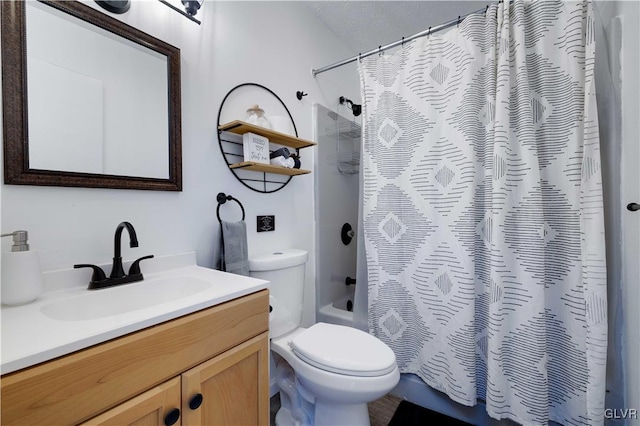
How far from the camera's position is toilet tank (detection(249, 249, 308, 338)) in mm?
1352

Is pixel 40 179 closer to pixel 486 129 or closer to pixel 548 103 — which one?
pixel 486 129

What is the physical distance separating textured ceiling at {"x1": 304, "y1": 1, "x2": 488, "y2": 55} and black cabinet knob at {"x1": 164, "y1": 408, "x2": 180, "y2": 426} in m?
2.26

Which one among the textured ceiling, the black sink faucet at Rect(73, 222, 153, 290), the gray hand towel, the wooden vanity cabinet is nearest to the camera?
the wooden vanity cabinet

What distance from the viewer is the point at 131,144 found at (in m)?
1.06

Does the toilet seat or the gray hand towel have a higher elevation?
the gray hand towel

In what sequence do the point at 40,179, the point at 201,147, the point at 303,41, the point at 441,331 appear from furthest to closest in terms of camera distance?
the point at 303,41 → the point at 441,331 → the point at 201,147 → the point at 40,179

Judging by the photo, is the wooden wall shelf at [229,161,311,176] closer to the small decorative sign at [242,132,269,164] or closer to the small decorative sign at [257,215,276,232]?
the small decorative sign at [242,132,269,164]

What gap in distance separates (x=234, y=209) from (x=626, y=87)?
5.65ft

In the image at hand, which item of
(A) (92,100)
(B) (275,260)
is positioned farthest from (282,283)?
(A) (92,100)

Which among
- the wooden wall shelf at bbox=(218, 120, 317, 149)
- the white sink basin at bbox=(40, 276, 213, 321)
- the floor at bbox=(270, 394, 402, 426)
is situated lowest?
the floor at bbox=(270, 394, 402, 426)

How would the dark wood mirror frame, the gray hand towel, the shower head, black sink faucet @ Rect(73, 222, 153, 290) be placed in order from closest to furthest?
the dark wood mirror frame
black sink faucet @ Rect(73, 222, 153, 290)
the gray hand towel
the shower head

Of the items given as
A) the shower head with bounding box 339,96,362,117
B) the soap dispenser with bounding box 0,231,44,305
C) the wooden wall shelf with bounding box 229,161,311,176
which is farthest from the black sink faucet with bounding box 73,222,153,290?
the shower head with bounding box 339,96,362,117

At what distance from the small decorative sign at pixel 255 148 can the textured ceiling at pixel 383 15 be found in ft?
3.80

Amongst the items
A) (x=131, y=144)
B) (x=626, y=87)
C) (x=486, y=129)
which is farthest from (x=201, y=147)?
→ (x=626, y=87)
